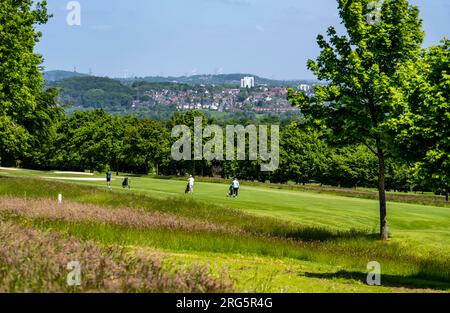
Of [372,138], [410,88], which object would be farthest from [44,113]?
[410,88]

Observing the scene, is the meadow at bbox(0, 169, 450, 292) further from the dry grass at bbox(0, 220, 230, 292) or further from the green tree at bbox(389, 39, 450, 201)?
the green tree at bbox(389, 39, 450, 201)

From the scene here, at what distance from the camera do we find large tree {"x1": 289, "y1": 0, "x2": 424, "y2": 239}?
26.6 meters

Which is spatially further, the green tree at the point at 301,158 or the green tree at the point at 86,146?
the green tree at the point at 86,146

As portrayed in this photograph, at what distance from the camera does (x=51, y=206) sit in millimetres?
24594

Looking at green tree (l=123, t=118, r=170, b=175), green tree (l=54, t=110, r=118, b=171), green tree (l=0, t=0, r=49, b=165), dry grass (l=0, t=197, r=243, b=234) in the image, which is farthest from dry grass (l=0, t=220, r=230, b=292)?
green tree (l=54, t=110, r=118, b=171)

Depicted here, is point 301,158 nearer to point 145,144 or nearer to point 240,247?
point 145,144

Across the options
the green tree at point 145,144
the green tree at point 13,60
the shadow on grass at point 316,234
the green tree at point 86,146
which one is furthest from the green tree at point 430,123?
the green tree at point 86,146

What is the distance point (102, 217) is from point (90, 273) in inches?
607

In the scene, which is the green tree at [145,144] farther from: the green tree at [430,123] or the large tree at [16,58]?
the green tree at [430,123]

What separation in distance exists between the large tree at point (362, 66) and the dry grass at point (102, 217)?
8383 mm

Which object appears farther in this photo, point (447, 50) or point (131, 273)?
point (447, 50)

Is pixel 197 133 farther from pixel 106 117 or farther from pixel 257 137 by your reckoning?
pixel 106 117

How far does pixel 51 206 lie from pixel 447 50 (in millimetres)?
18138

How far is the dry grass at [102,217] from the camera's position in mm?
21906
